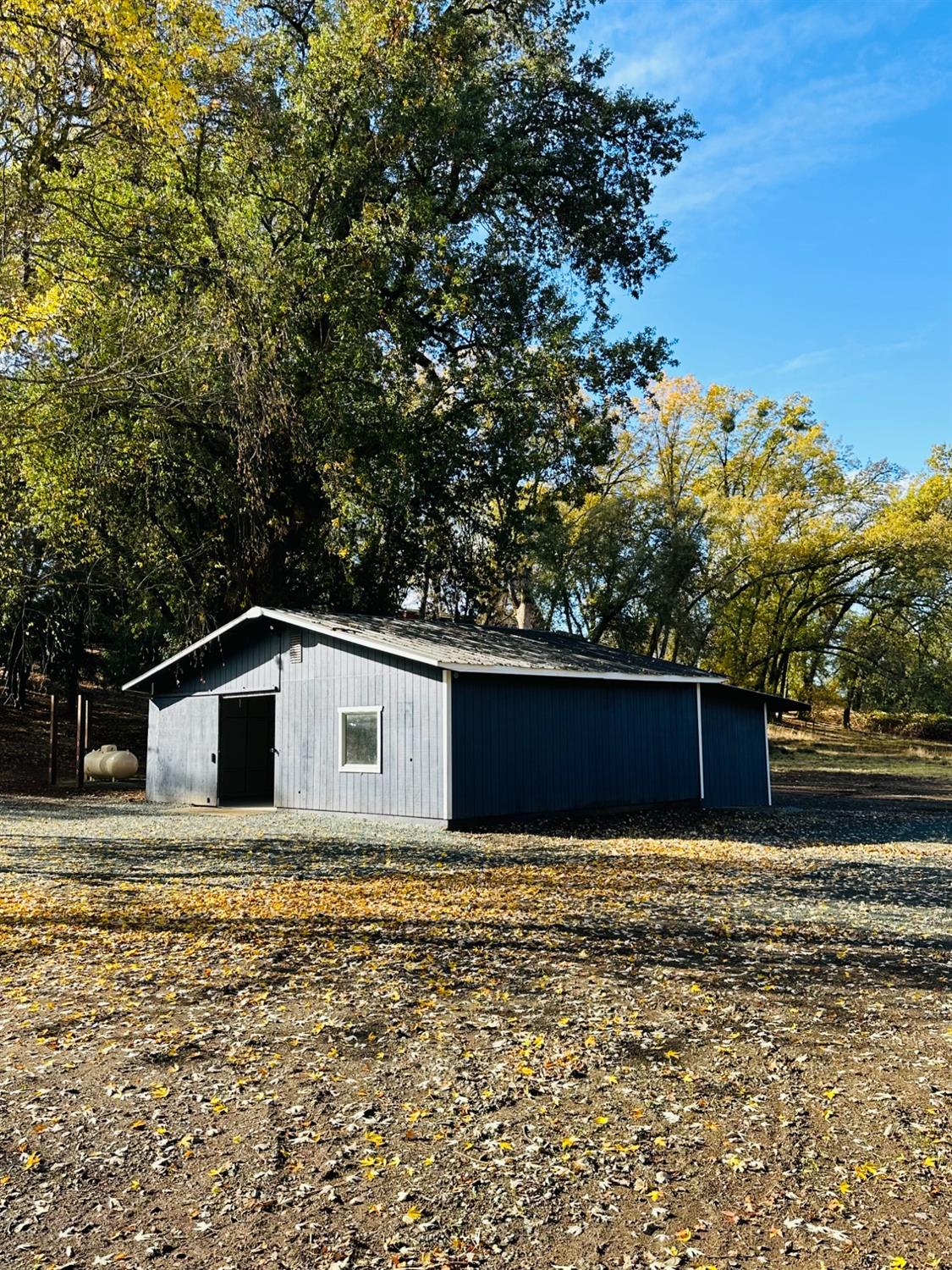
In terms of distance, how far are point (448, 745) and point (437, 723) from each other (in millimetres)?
422

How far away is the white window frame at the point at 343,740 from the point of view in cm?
1616

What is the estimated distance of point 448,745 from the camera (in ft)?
49.0

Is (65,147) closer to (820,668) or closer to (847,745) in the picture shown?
(847,745)

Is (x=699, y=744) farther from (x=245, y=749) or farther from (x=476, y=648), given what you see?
(x=245, y=749)

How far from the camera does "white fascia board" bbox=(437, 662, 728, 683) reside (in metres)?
14.8

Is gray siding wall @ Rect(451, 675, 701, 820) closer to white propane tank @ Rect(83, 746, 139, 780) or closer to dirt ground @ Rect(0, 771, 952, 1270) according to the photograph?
dirt ground @ Rect(0, 771, 952, 1270)

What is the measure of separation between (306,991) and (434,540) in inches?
667

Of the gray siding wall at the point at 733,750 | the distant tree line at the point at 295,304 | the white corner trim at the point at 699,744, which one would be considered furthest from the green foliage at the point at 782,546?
the white corner trim at the point at 699,744

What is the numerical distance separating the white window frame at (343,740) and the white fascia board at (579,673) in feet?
6.64

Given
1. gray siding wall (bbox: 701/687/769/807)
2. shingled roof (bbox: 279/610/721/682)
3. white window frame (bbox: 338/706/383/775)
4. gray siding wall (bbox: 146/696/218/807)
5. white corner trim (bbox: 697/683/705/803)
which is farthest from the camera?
gray siding wall (bbox: 701/687/769/807)

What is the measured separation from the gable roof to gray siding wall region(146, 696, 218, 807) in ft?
3.05

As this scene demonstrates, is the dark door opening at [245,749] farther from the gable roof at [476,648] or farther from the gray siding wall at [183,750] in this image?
the gable roof at [476,648]

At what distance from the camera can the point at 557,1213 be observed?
11.4 feet

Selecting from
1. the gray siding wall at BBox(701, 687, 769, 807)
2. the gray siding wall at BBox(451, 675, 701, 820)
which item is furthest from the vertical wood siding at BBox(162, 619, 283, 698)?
the gray siding wall at BBox(701, 687, 769, 807)
